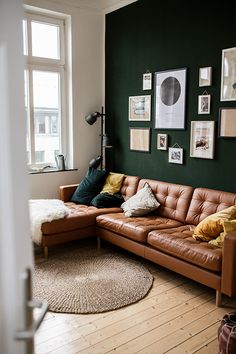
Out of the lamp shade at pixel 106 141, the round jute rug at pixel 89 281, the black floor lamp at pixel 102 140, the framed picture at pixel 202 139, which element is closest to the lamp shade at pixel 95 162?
the black floor lamp at pixel 102 140

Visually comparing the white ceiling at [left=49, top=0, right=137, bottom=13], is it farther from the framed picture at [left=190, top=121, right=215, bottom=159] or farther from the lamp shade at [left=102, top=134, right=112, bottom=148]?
the framed picture at [left=190, top=121, right=215, bottom=159]

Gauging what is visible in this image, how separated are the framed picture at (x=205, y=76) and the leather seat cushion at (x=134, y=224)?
5.12ft

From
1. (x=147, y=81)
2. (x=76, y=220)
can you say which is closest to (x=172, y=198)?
(x=76, y=220)

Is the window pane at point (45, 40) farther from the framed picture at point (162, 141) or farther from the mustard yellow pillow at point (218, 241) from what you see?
the mustard yellow pillow at point (218, 241)

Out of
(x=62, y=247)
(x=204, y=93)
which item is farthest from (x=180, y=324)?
(x=204, y=93)

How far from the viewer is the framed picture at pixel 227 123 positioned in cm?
346

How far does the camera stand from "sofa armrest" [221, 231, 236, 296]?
262cm

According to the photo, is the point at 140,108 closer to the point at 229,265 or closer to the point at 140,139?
the point at 140,139

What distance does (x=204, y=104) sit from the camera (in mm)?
3766

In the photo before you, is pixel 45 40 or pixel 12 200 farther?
pixel 45 40

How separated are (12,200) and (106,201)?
3.51 m

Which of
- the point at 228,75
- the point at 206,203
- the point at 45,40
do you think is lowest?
the point at 206,203

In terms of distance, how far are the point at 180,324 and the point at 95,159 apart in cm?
294

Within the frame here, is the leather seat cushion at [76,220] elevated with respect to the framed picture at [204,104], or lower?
lower
